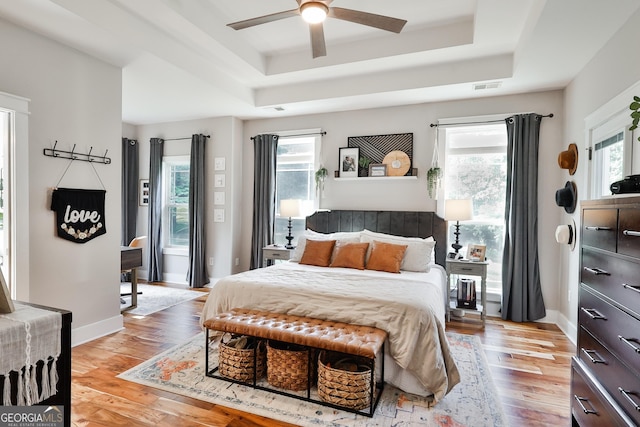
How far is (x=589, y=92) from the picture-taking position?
3133 mm

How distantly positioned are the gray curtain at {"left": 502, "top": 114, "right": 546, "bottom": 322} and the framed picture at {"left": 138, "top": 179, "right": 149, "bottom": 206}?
18.7 ft

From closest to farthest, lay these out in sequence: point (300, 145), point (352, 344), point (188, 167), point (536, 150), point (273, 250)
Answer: point (352, 344) < point (536, 150) < point (273, 250) < point (300, 145) < point (188, 167)

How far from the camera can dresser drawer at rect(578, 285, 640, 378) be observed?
4.10 ft

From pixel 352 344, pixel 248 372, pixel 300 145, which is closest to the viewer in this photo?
pixel 352 344

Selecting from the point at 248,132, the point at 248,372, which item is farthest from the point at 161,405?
the point at 248,132

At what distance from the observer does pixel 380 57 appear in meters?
3.56

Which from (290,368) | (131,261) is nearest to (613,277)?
(290,368)

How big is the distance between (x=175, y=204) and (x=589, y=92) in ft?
19.0

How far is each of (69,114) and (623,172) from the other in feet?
15.3

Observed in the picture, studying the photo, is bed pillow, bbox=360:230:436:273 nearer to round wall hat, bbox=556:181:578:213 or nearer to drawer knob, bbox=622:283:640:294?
round wall hat, bbox=556:181:578:213

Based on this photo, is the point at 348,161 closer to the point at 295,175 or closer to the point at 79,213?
the point at 295,175

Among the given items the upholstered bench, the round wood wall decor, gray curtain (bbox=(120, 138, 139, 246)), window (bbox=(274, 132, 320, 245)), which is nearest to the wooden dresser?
the upholstered bench

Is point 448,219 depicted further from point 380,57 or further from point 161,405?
point 161,405

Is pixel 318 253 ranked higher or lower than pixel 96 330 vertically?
higher
